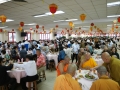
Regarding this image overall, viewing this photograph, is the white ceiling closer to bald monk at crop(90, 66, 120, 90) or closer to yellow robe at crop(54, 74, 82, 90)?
yellow robe at crop(54, 74, 82, 90)

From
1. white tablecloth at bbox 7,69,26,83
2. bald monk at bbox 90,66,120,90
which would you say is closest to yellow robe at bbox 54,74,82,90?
bald monk at bbox 90,66,120,90

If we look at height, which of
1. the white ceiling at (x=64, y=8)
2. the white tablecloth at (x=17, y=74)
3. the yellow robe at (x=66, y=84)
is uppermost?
the white ceiling at (x=64, y=8)

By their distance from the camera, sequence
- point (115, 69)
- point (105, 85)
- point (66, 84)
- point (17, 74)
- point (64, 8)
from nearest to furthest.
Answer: point (105, 85), point (66, 84), point (115, 69), point (17, 74), point (64, 8)

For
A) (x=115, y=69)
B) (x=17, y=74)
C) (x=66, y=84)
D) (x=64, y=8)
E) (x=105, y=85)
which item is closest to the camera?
(x=105, y=85)

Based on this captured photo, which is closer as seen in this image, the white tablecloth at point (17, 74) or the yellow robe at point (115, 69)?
the yellow robe at point (115, 69)

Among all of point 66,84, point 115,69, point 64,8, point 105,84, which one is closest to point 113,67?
point 115,69

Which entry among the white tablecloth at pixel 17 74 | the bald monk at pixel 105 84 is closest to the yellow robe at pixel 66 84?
the bald monk at pixel 105 84

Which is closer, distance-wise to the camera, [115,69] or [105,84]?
[105,84]

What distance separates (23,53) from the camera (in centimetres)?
595

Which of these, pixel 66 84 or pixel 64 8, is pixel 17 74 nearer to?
pixel 66 84

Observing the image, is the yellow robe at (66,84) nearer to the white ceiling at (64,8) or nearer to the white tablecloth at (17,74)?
the white tablecloth at (17,74)

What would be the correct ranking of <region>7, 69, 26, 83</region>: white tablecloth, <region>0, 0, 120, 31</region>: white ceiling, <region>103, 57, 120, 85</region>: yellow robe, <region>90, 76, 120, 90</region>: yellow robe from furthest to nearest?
<region>0, 0, 120, 31</region>: white ceiling
<region>7, 69, 26, 83</region>: white tablecloth
<region>103, 57, 120, 85</region>: yellow robe
<region>90, 76, 120, 90</region>: yellow robe

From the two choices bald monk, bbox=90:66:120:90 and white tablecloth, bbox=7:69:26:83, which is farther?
white tablecloth, bbox=7:69:26:83

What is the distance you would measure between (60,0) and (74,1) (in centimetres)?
60
